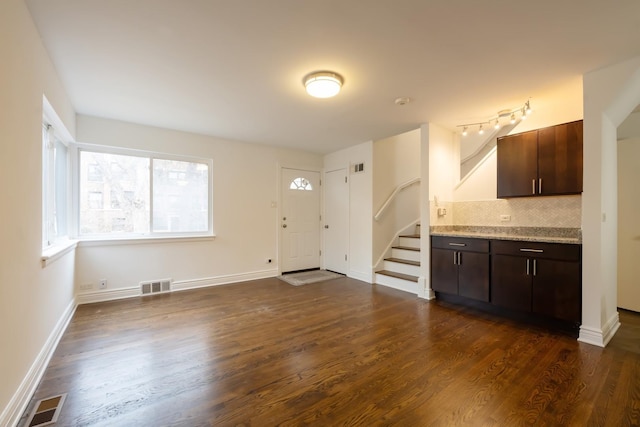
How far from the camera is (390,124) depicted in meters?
3.82

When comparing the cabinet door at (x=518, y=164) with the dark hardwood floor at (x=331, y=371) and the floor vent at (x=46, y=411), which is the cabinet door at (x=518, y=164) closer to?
the dark hardwood floor at (x=331, y=371)

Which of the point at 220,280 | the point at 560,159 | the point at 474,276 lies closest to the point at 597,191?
the point at 560,159

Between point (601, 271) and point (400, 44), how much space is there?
2595mm

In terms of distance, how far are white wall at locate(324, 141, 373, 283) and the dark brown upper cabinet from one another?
1907 millimetres

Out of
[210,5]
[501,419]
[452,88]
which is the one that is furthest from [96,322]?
[452,88]

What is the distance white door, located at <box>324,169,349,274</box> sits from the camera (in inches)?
202

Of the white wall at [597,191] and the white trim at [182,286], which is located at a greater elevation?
the white wall at [597,191]

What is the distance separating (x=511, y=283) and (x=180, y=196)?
4543 mm

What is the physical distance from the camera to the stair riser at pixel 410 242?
4650 mm

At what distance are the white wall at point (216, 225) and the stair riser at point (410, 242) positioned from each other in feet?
7.29

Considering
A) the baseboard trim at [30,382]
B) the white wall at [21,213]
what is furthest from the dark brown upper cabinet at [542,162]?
the baseboard trim at [30,382]

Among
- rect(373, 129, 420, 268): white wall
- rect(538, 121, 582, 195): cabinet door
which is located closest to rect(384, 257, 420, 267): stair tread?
rect(373, 129, 420, 268): white wall

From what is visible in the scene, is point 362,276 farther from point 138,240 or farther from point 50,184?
point 50,184

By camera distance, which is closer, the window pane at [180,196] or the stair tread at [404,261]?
the window pane at [180,196]
